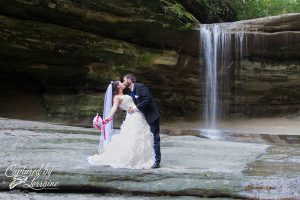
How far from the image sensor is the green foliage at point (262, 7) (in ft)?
67.8

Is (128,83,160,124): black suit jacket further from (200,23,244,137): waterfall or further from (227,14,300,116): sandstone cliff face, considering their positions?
(227,14,300,116): sandstone cliff face

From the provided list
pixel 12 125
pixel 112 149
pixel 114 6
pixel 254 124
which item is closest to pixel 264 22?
pixel 254 124

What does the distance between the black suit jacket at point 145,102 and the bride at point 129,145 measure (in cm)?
10

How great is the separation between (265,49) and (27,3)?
8149 millimetres

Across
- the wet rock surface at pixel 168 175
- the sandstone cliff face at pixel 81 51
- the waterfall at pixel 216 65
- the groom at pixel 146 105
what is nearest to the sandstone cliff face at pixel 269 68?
the waterfall at pixel 216 65

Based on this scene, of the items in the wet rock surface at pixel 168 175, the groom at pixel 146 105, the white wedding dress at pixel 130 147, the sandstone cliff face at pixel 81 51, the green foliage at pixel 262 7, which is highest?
the green foliage at pixel 262 7

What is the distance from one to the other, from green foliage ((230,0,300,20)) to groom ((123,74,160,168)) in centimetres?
1488

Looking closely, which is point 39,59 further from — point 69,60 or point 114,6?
point 114,6

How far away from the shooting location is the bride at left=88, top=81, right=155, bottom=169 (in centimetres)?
597

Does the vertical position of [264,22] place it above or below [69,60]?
above

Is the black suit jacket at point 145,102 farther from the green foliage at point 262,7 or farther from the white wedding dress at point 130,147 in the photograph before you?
the green foliage at point 262,7

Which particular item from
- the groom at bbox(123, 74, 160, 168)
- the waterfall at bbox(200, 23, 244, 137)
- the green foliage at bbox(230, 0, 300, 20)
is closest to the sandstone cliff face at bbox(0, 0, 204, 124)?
the waterfall at bbox(200, 23, 244, 137)

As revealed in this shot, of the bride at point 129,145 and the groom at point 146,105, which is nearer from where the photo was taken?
the bride at point 129,145

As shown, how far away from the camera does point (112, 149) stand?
6180 mm
